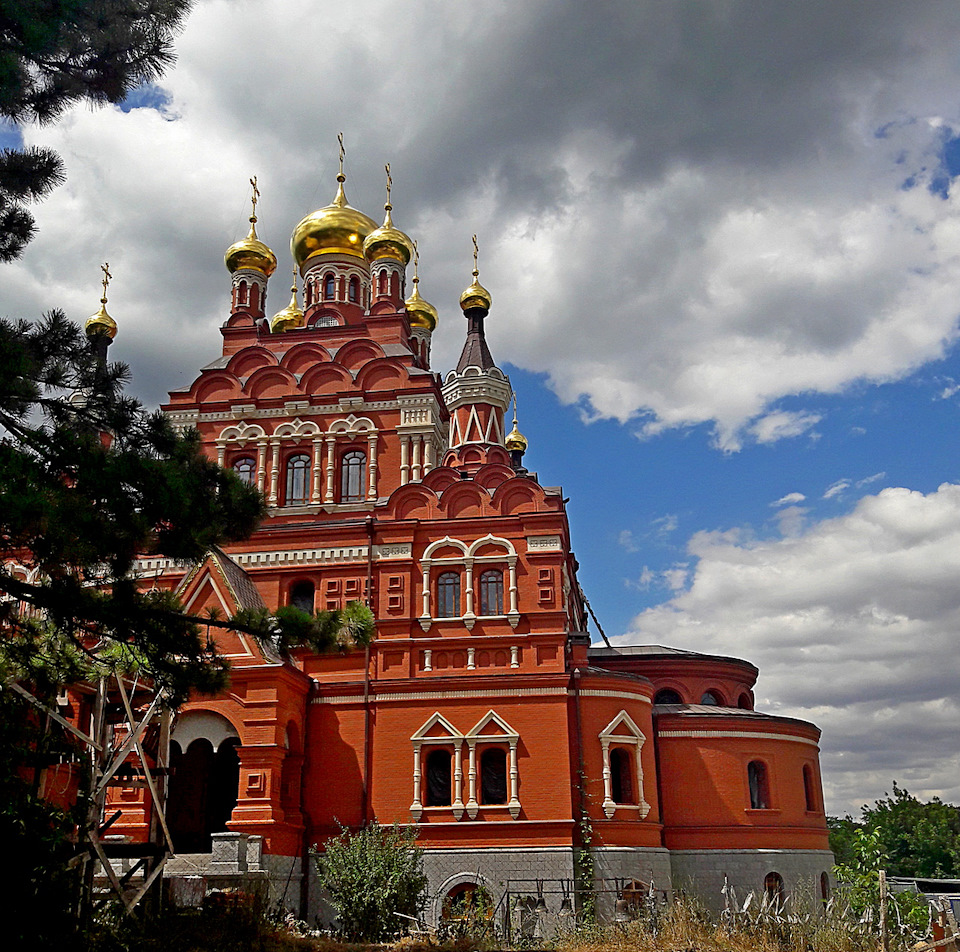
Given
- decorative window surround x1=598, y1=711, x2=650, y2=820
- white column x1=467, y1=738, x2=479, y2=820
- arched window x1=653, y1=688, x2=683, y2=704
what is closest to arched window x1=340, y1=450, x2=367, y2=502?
white column x1=467, y1=738, x2=479, y2=820

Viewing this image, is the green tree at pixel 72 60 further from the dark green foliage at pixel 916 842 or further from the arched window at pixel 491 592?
the dark green foliage at pixel 916 842

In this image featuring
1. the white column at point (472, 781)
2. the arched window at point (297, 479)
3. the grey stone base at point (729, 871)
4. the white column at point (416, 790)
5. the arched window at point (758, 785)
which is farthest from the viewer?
the arched window at point (297, 479)

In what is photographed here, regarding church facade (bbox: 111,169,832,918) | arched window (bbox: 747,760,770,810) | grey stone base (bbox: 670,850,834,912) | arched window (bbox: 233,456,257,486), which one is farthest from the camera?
arched window (bbox: 233,456,257,486)

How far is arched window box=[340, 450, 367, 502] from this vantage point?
74.7 ft

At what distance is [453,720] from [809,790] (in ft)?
26.5

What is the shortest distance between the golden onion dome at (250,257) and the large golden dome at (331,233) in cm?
95

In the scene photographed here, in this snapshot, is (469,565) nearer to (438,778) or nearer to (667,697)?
(438,778)

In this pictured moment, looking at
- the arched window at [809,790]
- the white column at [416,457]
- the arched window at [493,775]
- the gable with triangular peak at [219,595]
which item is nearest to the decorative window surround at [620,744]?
the arched window at [493,775]

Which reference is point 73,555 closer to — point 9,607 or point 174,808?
point 9,607

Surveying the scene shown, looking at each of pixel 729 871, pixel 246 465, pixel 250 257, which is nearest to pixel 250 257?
pixel 250 257

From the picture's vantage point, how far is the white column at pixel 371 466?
2244 cm

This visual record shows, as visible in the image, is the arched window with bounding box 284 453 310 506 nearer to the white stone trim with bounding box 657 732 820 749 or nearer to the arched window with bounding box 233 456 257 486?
the arched window with bounding box 233 456 257 486

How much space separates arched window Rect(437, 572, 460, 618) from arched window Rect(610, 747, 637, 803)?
3.98 m

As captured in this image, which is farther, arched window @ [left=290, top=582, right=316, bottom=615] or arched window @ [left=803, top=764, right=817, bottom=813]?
arched window @ [left=803, top=764, right=817, bottom=813]
